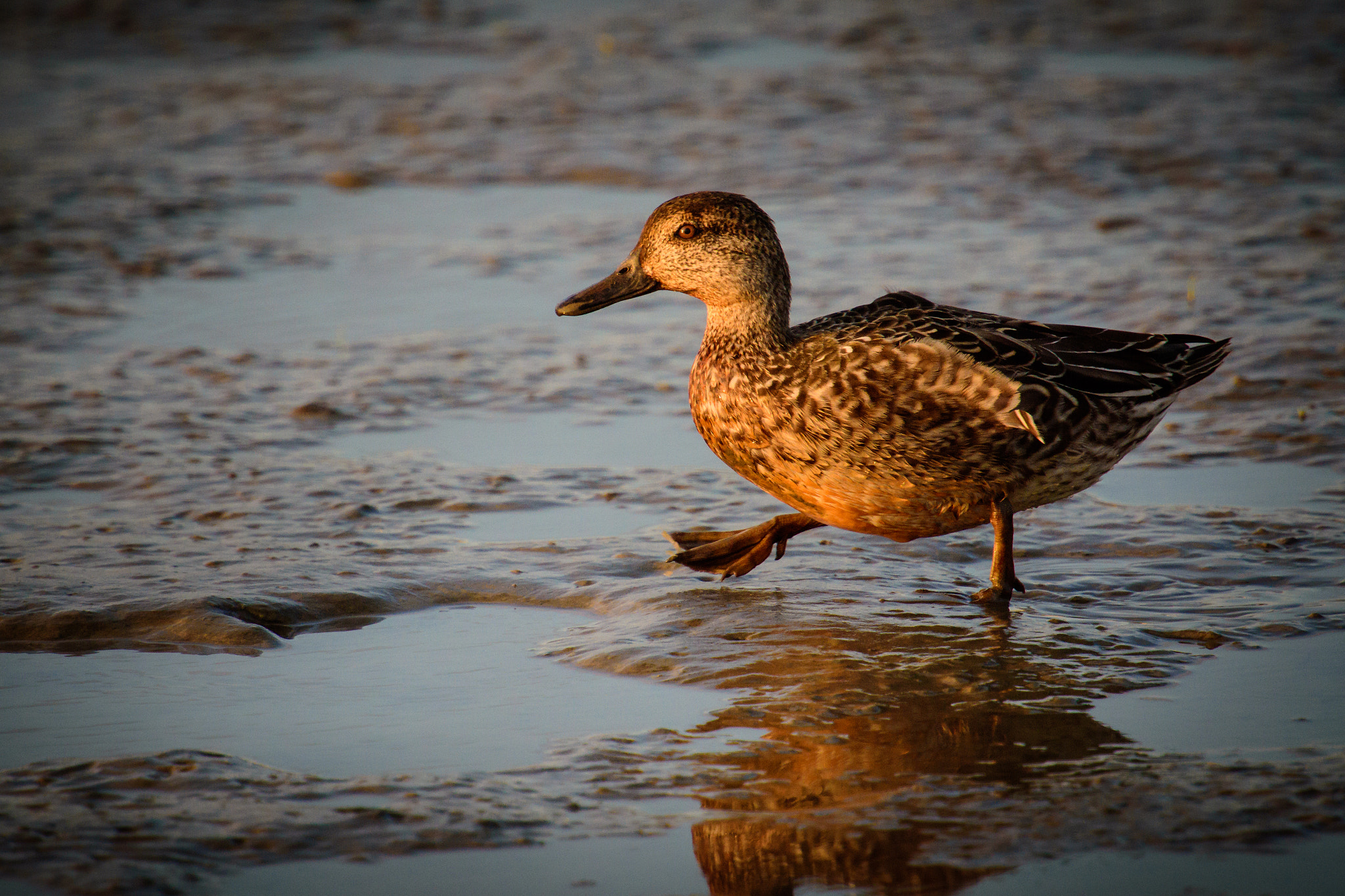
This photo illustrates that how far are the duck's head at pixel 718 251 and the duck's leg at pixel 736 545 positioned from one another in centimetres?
80

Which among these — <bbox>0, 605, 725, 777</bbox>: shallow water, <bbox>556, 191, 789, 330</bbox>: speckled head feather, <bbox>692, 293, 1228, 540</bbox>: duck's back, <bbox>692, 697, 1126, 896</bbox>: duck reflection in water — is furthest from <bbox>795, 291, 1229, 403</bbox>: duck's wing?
<bbox>0, 605, 725, 777</bbox>: shallow water

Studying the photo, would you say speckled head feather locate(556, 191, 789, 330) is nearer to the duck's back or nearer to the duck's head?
the duck's head

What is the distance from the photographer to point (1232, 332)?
294 inches

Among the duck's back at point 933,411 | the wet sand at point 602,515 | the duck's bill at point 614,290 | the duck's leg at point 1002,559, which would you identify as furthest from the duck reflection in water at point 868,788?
the duck's bill at point 614,290

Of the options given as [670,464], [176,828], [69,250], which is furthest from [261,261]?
[176,828]

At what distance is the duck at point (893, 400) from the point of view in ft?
15.8

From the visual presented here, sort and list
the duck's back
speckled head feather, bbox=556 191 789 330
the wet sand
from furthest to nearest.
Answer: speckled head feather, bbox=556 191 789 330 → the duck's back → the wet sand

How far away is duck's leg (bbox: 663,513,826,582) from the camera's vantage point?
17.1 ft

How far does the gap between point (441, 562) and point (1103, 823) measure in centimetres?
275

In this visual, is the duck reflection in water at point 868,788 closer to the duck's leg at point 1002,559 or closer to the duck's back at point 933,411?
the duck's leg at point 1002,559

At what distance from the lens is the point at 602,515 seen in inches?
232

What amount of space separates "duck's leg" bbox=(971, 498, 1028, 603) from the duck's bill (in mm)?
1587

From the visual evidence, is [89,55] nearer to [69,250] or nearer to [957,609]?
[69,250]

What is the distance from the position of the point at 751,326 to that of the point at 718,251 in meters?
0.34
